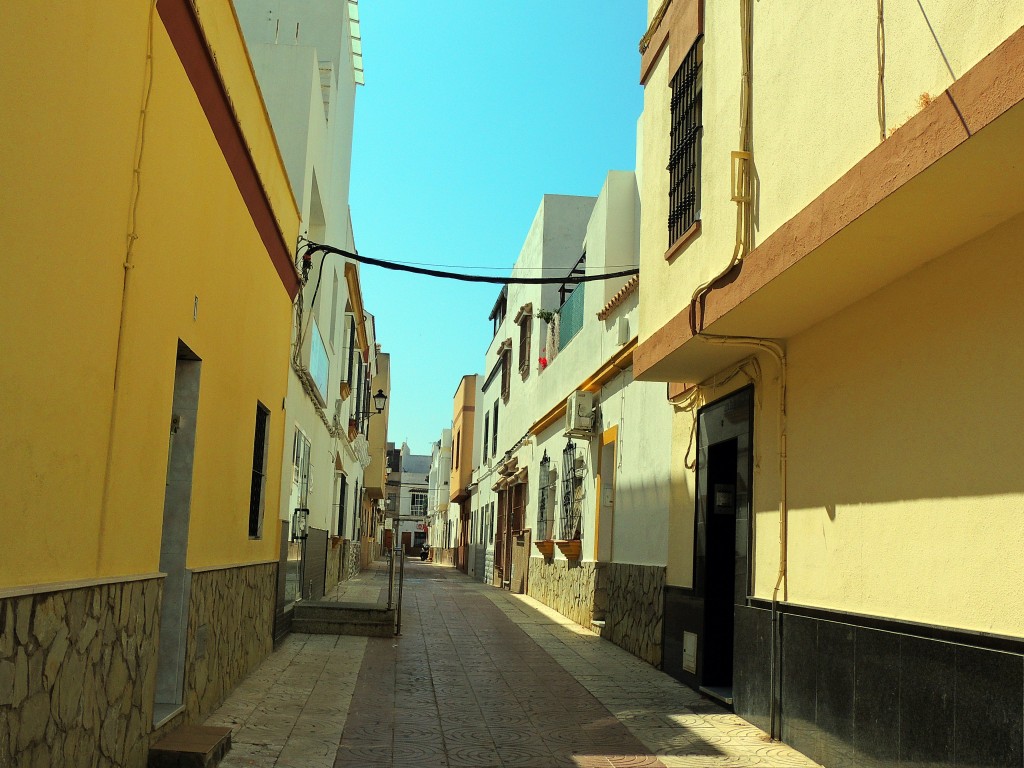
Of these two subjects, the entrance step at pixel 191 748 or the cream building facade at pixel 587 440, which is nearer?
the entrance step at pixel 191 748

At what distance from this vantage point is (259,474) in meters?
9.91

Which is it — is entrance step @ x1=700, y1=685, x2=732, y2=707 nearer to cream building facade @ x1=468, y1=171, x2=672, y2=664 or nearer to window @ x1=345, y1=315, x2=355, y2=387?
cream building facade @ x1=468, y1=171, x2=672, y2=664

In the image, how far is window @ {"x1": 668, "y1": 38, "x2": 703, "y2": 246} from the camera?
8523 mm

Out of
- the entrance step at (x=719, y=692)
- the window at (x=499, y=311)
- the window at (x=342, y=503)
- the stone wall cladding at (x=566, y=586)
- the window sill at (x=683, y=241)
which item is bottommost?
the entrance step at (x=719, y=692)

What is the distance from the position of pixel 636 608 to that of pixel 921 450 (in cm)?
655

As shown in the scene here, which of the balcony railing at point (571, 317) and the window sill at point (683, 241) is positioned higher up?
the balcony railing at point (571, 317)

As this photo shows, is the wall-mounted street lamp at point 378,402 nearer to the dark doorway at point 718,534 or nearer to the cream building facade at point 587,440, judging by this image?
the cream building facade at point 587,440

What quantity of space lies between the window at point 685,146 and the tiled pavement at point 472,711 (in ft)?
13.1

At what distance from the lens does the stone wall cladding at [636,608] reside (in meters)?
10.8

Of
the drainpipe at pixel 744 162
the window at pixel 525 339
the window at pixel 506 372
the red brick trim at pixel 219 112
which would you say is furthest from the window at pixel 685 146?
the window at pixel 506 372

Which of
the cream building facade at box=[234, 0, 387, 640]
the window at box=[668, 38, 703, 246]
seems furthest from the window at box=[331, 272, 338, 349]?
the window at box=[668, 38, 703, 246]

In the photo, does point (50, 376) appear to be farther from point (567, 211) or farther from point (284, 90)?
point (567, 211)

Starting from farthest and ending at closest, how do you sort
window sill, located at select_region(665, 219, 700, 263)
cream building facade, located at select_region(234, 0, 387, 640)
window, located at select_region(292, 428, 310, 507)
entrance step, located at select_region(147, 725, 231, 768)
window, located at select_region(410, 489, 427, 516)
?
window, located at select_region(410, 489, 427, 516), window, located at select_region(292, 428, 310, 507), cream building facade, located at select_region(234, 0, 387, 640), window sill, located at select_region(665, 219, 700, 263), entrance step, located at select_region(147, 725, 231, 768)

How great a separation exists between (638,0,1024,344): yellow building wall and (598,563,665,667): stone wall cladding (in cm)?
313
